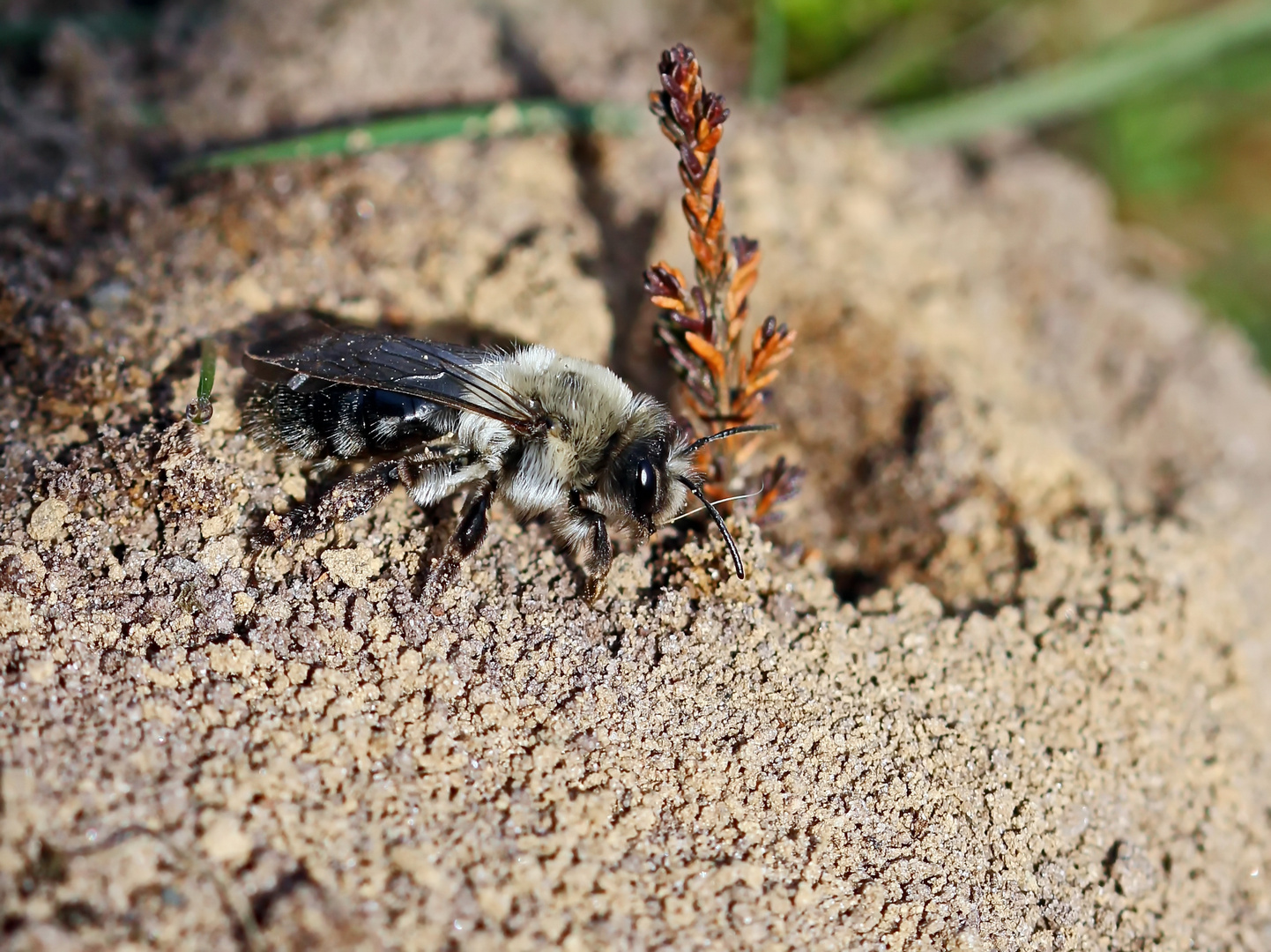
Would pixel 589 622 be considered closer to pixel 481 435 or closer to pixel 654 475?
pixel 654 475

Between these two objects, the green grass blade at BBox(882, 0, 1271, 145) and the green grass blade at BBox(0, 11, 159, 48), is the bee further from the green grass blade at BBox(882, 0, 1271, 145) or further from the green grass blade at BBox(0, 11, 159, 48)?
the green grass blade at BBox(882, 0, 1271, 145)

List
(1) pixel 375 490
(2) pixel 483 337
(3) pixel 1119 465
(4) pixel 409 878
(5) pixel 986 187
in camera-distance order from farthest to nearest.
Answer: (5) pixel 986 187, (3) pixel 1119 465, (2) pixel 483 337, (1) pixel 375 490, (4) pixel 409 878

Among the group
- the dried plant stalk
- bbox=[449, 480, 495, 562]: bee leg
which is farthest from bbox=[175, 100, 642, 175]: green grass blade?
bbox=[449, 480, 495, 562]: bee leg

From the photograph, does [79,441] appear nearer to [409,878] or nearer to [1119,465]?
[409,878]

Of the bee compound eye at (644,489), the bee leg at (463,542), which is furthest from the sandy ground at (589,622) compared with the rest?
the bee compound eye at (644,489)

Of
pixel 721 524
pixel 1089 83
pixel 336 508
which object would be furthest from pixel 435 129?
pixel 1089 83

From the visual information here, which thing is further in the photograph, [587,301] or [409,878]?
[587,301]

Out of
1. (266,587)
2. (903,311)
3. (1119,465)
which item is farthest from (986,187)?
(266,587)
